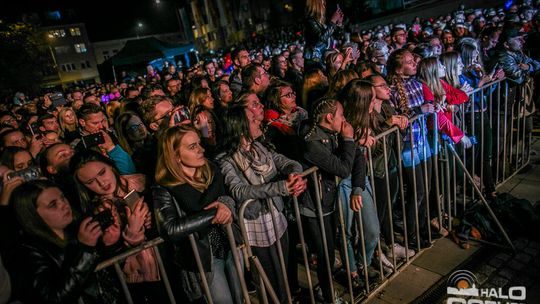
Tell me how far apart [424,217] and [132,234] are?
11.9 ft

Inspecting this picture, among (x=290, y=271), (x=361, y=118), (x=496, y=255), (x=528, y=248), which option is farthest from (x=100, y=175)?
(x=528, y=248)

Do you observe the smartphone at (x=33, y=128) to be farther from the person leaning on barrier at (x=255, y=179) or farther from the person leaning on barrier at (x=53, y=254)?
the person leaning on barrier at (x=255, y=179)

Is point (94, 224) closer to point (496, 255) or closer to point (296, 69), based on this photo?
point (496, 255)

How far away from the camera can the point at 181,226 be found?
241 centimetres

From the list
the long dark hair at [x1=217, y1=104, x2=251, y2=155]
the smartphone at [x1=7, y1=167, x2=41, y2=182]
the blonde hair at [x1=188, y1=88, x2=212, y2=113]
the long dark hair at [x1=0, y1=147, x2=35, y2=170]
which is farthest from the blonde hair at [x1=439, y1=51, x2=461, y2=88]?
the long dark hair at [x1=0, y1=147, x2=35, y2=170]

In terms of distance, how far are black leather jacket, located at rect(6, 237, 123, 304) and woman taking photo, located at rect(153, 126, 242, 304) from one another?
0.58 metres

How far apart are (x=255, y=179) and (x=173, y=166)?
78 centimetres

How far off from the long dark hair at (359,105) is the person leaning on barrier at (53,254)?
8.38 ft

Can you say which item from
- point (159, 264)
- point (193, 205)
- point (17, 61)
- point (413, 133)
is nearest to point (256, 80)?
point (413, 133)

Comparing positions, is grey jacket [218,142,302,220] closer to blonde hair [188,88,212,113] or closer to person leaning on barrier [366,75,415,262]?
person leaning on barrier [366,75,415,262]

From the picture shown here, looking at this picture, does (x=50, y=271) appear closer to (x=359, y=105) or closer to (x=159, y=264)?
(x=159, y=264)

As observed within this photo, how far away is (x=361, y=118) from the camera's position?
3334 mm

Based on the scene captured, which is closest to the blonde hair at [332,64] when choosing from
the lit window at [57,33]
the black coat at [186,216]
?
the black coat at [186,216]

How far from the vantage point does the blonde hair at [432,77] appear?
4.21m
